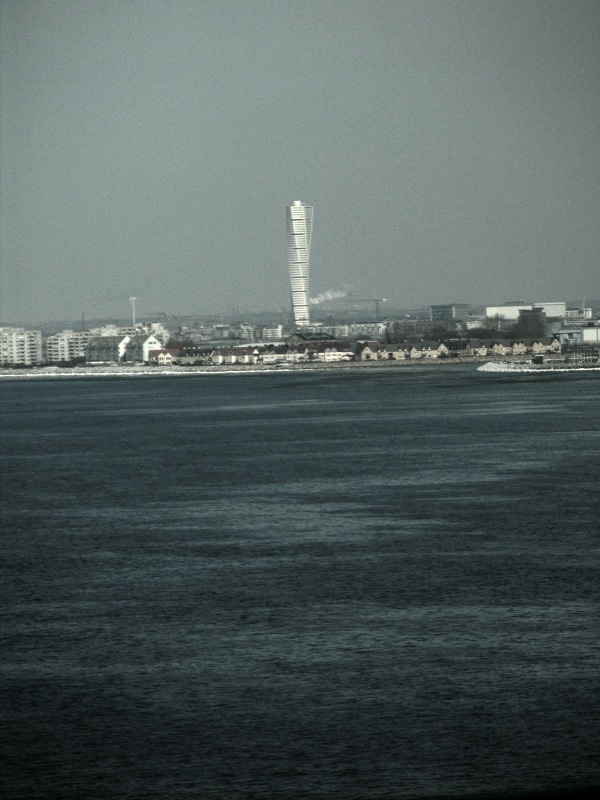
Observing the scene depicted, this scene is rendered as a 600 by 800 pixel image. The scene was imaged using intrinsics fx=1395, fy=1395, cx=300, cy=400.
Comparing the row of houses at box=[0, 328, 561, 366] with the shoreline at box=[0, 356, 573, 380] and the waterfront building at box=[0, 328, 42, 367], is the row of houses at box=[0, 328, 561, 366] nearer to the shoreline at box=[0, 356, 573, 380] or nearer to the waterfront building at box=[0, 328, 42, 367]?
the shoreline at box=[0, 356, 573, 380]

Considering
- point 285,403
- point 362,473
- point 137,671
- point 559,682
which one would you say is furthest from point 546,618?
point 285,403

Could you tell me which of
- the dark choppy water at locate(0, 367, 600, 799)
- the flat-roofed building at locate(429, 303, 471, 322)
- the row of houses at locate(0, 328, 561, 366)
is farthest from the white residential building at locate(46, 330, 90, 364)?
the dark choppy water at locate(0, 367, 600, 799)

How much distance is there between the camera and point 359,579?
396 inches

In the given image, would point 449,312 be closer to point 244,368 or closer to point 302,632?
point 244,368

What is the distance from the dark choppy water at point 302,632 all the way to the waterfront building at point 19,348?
111465mm

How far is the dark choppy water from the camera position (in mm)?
6070

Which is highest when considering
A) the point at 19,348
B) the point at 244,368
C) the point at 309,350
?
the point at 19,348

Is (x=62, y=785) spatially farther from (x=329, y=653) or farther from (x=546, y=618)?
(x=546, y=618)

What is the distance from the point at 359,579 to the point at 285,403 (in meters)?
31.4

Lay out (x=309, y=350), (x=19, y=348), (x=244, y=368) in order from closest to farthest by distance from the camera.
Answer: (x=244, y=368)
(x=309, y=350)
(x=19, y=348)

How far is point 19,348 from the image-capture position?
129m

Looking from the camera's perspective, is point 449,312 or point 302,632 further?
point 449,312

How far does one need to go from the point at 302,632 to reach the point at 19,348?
405 ft

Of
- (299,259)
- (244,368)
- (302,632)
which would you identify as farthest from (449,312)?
(302,632)
